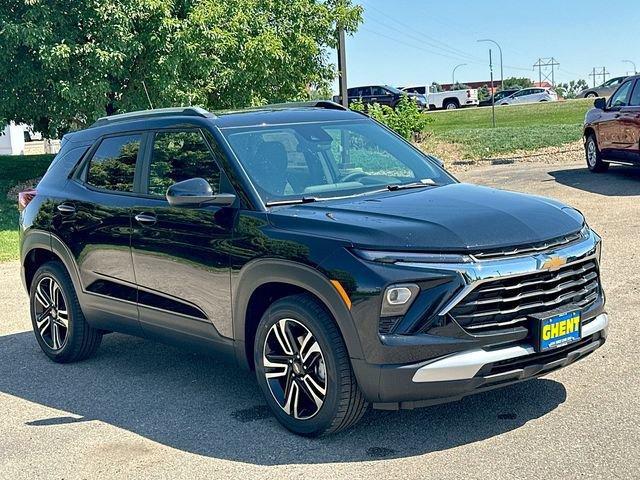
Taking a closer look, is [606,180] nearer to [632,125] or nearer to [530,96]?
[632,125]

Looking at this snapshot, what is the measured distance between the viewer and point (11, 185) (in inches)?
766

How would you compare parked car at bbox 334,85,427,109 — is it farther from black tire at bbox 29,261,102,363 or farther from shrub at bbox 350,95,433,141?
black tire at bbox 29,261,102,363

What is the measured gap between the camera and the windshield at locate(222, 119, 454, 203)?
5.41m

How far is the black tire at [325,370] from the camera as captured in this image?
4.60m

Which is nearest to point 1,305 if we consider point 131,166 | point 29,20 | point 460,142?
point 131,166

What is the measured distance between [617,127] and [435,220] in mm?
11906

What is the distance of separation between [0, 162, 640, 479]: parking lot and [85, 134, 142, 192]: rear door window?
138 centimetres

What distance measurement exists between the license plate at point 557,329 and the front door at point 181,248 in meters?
1.79

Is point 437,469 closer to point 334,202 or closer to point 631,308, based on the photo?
point 334,202

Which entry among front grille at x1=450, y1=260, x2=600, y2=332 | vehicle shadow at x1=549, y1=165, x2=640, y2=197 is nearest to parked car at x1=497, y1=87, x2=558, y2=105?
vehicle shadow at x1=549, y1=165, x2=640, y2=197

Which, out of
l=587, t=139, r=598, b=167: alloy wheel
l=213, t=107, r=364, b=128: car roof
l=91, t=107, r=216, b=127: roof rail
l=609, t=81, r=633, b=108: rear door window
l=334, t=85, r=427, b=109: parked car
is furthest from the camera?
l=334, t=85, r=427, b=109: parked car

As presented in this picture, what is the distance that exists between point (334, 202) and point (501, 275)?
122 centimetres

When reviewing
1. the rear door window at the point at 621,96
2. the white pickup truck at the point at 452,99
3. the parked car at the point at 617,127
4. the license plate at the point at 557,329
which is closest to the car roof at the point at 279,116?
the license plate at the point at 557,329

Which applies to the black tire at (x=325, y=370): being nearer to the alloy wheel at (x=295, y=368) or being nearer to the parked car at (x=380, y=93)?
the alloy wheel at (x=295, y=368)
